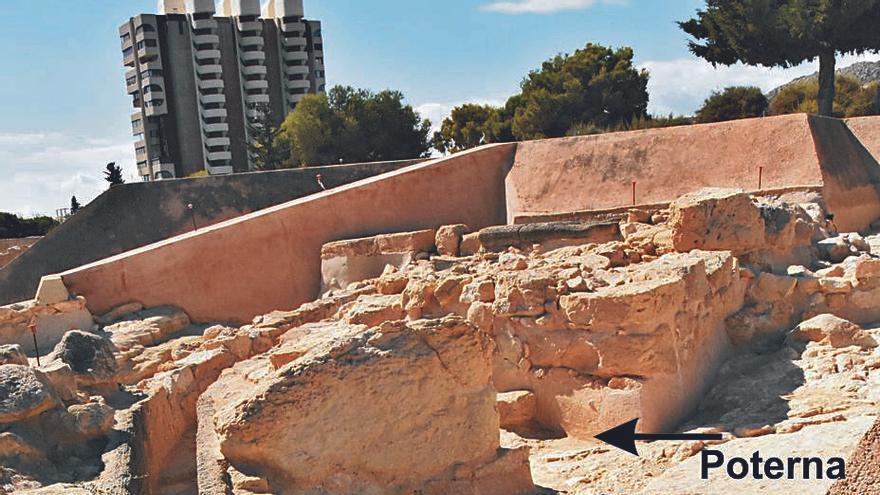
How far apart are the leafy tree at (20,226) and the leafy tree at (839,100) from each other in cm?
2301

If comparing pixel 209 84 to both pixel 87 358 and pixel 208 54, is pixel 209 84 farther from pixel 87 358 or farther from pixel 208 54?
pixel 87 358

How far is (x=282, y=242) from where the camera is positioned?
32.8 feet

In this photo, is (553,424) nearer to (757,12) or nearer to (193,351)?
(193,351)

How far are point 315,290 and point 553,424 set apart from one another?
198 inches

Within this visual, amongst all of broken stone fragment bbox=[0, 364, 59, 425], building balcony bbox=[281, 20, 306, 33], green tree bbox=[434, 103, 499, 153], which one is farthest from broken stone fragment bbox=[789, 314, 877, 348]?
building balcony bbox=[281, 20, 306, 33]

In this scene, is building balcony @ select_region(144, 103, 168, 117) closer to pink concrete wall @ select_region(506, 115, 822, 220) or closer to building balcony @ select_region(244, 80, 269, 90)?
building balcony @ select_region(244, 80, 269, 90)

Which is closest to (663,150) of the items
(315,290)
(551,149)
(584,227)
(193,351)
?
(551,149)

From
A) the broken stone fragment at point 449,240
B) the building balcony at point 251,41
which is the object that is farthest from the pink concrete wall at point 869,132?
the building balcony at point 251,41

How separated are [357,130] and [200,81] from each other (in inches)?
939

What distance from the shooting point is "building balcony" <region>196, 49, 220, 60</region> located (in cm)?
Answer: 4488

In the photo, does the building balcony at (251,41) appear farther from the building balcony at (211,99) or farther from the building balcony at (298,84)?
the building balcony at (211,99)

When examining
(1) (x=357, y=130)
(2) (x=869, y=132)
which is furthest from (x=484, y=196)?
(1) (x=357, y=130)

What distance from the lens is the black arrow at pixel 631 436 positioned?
5.05 metres

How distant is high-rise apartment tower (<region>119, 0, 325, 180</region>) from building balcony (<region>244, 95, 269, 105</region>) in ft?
0.09
